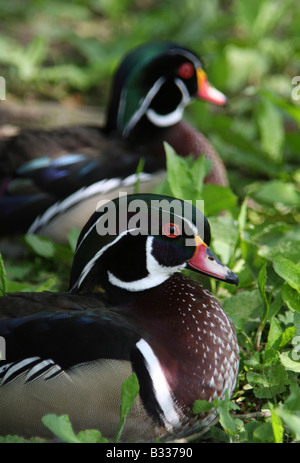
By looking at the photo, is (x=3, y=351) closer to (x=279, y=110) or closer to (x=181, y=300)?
(x=181, y=300)

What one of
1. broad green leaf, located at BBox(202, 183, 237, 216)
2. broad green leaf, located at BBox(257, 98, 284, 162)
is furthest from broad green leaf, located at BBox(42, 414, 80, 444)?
broad green leaf, located at BBox(257, 98, 284, 162)

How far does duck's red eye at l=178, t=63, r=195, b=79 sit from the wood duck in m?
1.62

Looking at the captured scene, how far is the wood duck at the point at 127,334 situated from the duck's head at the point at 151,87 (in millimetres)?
1483

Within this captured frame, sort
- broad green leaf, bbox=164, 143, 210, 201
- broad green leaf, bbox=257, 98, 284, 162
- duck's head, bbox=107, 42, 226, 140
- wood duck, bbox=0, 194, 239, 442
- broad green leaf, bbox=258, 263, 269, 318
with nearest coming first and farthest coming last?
wood duck, bbox=0, 194, 239, 442 → broad green leaf, bbox=258, 263, 269, 318 → broad green leaf, bbox=164, 143, 210, 201 → duck's head, bbox=107, 42, 226, 140 → broad green leaf, bbox=257, 98, 284, 162

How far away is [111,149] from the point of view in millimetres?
3691

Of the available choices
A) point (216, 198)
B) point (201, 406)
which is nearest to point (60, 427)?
point (201, 406)

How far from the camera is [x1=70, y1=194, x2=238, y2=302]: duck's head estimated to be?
2400mm

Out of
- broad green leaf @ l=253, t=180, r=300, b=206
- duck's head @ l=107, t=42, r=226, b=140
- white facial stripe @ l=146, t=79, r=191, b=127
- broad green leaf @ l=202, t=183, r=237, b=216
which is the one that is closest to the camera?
broad green leaf @ l=202, t=183, r=237, b=216

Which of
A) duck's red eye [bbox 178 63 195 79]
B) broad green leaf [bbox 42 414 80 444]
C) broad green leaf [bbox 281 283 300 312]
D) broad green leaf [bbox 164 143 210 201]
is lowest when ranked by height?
broad green leaf [bbox 42 414 80 444]

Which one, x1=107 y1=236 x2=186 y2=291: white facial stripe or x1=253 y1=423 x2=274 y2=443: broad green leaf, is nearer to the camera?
x1=253 y1=423 x2=274 y2=443: broad green leaf

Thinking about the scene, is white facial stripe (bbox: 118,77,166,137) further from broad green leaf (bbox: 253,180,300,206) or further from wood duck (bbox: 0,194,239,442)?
wood duck (bbox: 0,194,239,442)

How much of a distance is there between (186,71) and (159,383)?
2151 mm

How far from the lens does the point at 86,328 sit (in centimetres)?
222
